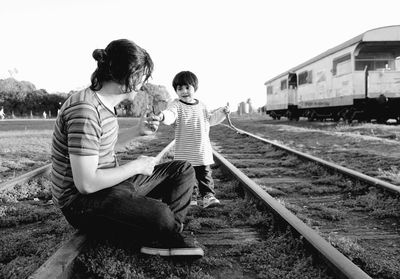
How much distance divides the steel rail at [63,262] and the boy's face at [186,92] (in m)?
1.96

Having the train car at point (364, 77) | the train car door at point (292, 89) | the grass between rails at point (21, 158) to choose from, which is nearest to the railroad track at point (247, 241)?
the grass between rails at point (21, 158)

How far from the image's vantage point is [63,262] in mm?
2145

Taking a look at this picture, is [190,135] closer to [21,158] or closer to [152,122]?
[152,122]

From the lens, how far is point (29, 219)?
11.5ft

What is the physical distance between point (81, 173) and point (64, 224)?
126 cm

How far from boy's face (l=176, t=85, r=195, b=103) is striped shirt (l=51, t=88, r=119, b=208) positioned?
160 centimetres

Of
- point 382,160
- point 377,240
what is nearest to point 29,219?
point 377,240

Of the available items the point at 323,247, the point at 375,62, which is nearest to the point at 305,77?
the point at 375,62

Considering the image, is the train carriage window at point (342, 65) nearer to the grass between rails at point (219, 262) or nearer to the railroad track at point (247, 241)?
the railroad track at point (247, 241)

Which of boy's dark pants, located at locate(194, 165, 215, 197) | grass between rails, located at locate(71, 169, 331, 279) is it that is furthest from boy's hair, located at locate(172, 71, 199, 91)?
grass between rails, located at locate(71, 169, 331, 279)

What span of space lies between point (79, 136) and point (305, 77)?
1943 cm

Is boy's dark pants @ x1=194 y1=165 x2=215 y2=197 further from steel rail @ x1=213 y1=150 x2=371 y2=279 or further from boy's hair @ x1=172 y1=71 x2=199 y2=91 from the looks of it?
boy's hair @ x1=172 y1=71 x2=199 y2=91

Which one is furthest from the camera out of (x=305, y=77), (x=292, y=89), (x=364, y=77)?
(x=292, y=89)

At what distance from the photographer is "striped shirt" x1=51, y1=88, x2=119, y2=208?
218cm
